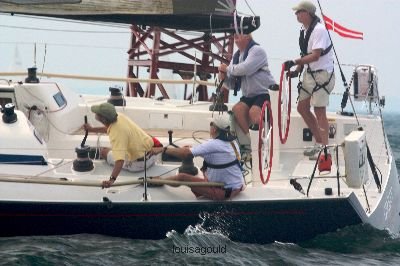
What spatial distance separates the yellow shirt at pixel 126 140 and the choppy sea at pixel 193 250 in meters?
0.96

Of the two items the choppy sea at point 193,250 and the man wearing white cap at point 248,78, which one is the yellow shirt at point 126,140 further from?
the man wearing white cap at point 248,78

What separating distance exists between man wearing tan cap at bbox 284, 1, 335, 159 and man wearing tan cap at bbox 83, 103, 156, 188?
223cm

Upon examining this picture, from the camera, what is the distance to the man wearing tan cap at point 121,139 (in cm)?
994

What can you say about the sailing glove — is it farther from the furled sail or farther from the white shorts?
the white shorts

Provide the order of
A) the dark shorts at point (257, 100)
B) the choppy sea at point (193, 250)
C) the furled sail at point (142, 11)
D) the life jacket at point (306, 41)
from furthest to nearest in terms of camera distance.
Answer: the furled sail at point (142, 11) < the dark shorts at point (257, 100) < the life jacket at point (306, 41) < the choppy sea at point (193, 250)

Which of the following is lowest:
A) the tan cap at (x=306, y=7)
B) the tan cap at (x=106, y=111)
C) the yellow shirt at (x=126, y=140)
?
the yellow shirt at (x=126, y=140)

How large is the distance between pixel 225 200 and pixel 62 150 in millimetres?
2560

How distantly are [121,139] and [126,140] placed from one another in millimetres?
70

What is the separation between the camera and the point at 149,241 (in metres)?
10.1

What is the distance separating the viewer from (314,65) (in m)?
11.7

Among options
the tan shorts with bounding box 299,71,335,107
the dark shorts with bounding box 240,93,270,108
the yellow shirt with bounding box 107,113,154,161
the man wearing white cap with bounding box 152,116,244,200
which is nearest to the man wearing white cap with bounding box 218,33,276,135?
the dark shorts with bounding box 240,93,270,108

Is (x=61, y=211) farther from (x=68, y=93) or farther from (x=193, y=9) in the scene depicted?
(x=193, y=9)

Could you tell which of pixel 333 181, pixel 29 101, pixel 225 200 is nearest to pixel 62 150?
pixel 29 101

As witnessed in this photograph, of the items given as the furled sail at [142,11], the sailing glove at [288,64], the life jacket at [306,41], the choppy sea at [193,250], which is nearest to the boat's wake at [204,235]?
the choppy sea at [193,250]
